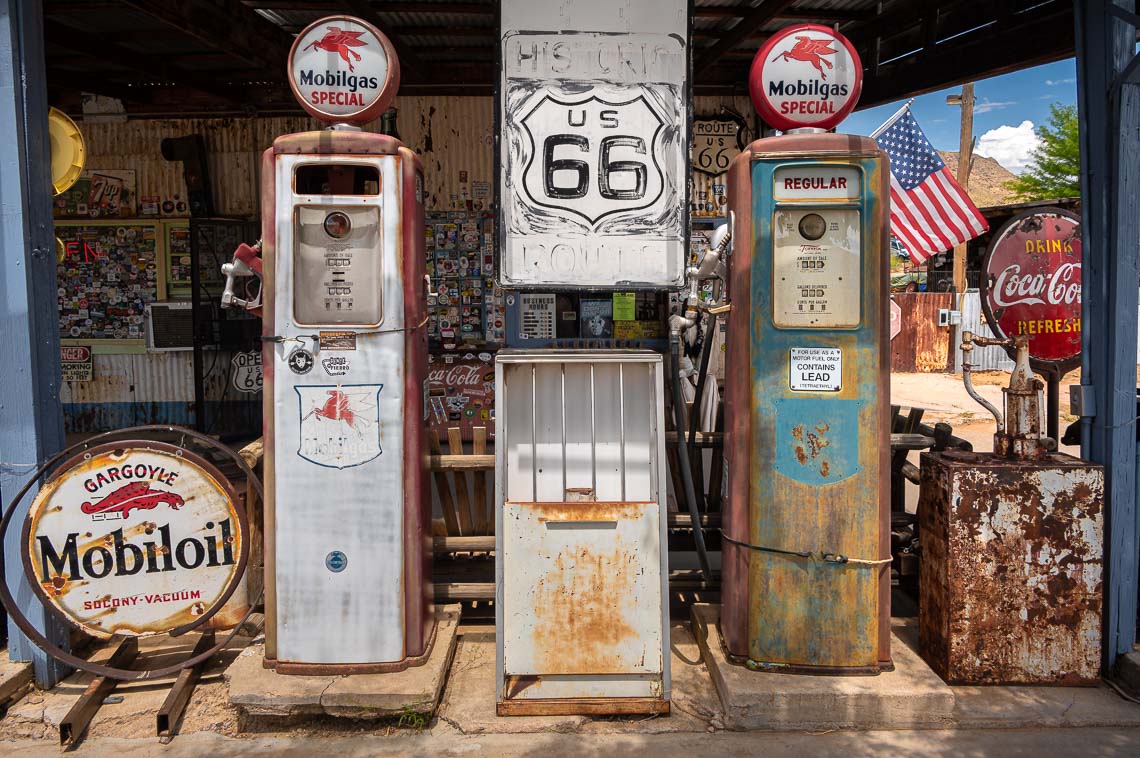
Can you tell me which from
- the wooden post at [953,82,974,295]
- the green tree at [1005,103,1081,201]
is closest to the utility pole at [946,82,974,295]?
the wooden post at [953,82,974,295]

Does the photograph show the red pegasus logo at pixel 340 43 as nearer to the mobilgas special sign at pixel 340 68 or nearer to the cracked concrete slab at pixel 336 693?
the mobilgas special sign at pixel 340 68

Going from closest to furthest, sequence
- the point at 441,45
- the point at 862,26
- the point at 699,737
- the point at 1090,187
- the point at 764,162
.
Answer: the point at 699,737
the point at 764,162
the point at 1090,187
the point at 862,26
the point at 441,45

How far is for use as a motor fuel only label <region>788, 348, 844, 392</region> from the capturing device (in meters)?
3.62

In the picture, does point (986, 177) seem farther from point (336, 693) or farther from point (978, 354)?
point (336, 693)

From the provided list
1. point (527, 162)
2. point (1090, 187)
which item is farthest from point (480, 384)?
point (1090, 187)

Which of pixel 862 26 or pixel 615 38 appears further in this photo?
pixel 862 26

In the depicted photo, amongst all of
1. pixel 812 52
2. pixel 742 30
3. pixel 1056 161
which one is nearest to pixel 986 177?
pixel 1056 161

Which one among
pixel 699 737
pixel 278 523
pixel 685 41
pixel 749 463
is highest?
pixel 685 41

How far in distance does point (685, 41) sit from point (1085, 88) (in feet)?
6.44

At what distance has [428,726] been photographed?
3.46 m

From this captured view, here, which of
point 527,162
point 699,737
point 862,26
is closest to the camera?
point 699,737

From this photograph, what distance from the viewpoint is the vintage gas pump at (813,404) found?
362 centimetres

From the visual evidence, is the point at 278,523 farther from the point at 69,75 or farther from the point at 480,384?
the point at 69,75

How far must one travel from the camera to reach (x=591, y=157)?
4.23m
